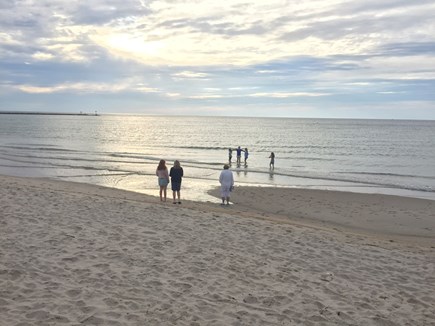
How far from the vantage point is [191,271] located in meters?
7.29

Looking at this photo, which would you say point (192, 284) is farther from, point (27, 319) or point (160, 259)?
point (27, 319)

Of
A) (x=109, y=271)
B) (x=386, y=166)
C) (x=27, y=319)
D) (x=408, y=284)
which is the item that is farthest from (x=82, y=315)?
(x=386, y=166)

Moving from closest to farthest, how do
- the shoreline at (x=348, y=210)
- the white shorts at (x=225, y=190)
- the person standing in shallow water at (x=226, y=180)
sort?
1. the shoreline at (x=348, y=210)
2. the person standing in shallow water at (x=226, y=180)
3. the white shorts at (x=225, y=190)

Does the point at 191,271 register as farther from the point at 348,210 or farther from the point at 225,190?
the point at 348,210

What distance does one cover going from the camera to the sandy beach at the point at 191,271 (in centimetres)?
568

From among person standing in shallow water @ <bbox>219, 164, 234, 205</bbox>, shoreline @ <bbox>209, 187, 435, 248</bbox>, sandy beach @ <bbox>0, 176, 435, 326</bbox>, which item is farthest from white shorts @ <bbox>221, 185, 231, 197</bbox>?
sandy beach @ <bbox>0, 176, 435, 326</bbox>

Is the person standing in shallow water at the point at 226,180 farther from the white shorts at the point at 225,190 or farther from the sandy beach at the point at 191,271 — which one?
the sandy beach at the point at 191,271

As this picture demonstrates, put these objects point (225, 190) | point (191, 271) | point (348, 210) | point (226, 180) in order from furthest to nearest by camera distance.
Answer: point (348, 210), point (225, 190), point (226, 180), point (191, 271)

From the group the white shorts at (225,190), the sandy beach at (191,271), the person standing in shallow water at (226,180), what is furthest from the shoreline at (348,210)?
the sandy beach at (191,271)

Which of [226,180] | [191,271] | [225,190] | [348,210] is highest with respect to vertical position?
[226,180]

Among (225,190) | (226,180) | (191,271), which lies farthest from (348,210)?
(191,271)

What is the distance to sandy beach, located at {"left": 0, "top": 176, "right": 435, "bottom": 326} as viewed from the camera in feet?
18.6

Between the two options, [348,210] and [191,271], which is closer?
[191,271]

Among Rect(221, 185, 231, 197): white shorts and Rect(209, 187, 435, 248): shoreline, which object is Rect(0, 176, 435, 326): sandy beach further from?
Rect(221, 185, 231, 197): white shorts
